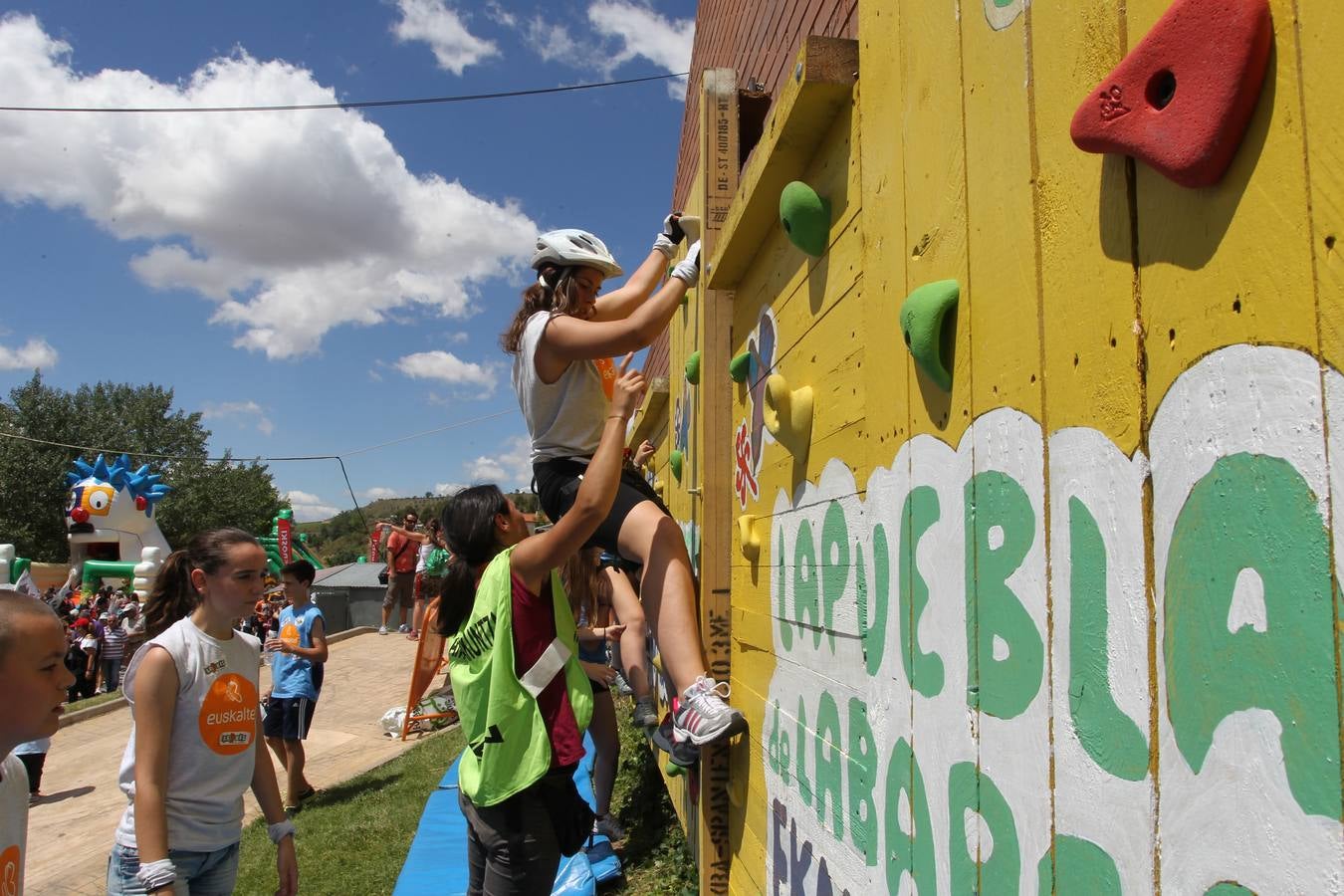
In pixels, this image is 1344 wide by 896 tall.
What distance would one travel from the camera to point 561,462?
2885 millimetres

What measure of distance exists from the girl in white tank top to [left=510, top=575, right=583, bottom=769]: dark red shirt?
2.84 feet

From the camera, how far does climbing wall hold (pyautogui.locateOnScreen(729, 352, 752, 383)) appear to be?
2.73 m

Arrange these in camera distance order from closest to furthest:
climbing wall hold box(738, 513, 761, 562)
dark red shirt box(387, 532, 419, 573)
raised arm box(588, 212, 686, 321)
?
climbing wall hold box(738, 513, 761, 562)
raised arm box(588, 212, 686, 321)
dark red shirt box(387, 532, 419, 573)

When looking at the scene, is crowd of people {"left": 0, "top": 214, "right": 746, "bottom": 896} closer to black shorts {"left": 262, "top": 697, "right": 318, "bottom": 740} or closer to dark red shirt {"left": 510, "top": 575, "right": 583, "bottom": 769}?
dark red shirt {"left": 510, "top": 575, "right": 583, "bottom": 769}

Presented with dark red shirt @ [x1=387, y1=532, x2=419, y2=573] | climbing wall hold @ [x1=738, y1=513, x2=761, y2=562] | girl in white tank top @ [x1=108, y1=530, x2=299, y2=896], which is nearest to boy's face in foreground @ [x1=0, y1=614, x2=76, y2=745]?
girl in white tank top @ [x1=108, y1=530, x2=299, y2=896]

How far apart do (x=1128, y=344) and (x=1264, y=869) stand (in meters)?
0.47

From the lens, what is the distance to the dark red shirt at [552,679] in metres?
2.34

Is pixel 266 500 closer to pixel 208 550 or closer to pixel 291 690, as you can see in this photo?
pixel 291 690

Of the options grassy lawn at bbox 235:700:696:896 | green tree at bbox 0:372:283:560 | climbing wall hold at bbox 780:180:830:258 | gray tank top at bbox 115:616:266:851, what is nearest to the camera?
climbing wall hold at bbox 780:180:830:258

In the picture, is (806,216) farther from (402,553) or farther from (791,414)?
(402,553)

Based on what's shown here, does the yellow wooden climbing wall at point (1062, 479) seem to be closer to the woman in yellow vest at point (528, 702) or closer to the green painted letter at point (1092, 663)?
the green painted letter at point (1092, 663)

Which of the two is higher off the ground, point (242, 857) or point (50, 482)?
point (50, 482)

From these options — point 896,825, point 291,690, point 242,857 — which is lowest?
point 242,857

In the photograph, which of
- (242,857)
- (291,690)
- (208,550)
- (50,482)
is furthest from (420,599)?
(50,482)
